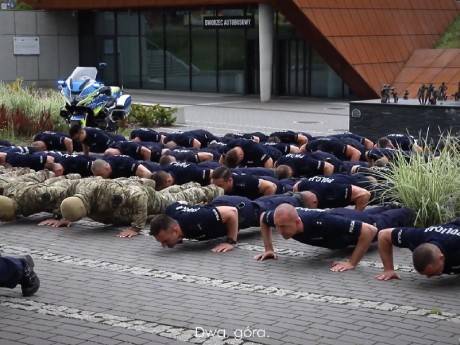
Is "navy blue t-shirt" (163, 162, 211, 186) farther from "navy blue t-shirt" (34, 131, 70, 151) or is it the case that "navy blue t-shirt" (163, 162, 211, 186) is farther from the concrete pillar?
the concrete pillar

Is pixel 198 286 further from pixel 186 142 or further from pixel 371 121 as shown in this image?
pixel 371 121

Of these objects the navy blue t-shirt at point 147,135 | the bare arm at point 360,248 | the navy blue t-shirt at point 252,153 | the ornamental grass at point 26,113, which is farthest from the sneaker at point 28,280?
the ornamental grass at point 26,113

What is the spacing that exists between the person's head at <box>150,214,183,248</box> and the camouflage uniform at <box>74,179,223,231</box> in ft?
3.47

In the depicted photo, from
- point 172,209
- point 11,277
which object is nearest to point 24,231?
point 172,209

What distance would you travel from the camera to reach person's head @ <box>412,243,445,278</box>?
24.1ft

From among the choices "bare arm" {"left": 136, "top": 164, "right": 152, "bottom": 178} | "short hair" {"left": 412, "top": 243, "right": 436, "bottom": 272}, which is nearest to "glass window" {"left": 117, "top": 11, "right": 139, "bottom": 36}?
"bare arm" {"left": 136, "top": 164, "right": 152, "bottom": 178}

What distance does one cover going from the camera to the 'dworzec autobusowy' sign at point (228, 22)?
3366 centimetres

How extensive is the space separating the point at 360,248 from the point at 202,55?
28507mm

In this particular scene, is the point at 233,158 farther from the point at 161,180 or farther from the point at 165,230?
the point at 165,230

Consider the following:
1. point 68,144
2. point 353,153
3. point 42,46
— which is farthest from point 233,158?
point 42,46

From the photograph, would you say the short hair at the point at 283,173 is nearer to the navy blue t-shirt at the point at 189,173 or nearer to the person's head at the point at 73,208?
the navy blue t-shirt at the point at 189,173

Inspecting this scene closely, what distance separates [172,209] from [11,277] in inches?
98.0

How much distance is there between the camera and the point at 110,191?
9938mm

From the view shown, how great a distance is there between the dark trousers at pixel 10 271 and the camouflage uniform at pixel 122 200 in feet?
9.03
